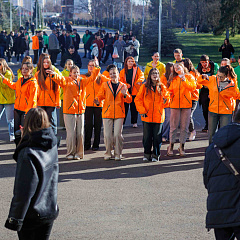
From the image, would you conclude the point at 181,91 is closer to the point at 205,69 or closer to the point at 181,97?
the point at 181,97

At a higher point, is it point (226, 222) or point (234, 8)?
point (234, 8)

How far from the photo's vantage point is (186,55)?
37.0 metres

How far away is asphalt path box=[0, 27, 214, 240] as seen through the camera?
610cm

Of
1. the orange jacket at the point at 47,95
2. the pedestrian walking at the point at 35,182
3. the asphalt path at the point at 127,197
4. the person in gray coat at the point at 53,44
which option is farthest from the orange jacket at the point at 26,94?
the person in gray coat at the point at 53,44

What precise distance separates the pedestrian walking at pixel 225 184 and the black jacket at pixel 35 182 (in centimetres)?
137

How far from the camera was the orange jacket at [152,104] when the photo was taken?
952cm

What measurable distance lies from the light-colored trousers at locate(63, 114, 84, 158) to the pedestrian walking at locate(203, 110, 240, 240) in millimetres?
5746

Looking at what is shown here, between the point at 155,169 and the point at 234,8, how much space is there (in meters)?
27.4

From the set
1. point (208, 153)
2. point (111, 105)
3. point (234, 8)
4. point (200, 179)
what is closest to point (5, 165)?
point (111, 105)

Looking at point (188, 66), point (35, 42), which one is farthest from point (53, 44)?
point (188, 66)

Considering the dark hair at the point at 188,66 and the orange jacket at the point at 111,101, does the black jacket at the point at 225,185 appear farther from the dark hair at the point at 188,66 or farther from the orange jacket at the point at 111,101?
the dark hair at the point at 188,66

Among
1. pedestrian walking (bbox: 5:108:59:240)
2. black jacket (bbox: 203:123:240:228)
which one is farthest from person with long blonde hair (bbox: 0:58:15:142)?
black jacket (bbox: 203:123:240:228)

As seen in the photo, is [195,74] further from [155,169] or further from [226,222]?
[226,222]

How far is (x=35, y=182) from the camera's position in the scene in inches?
165
